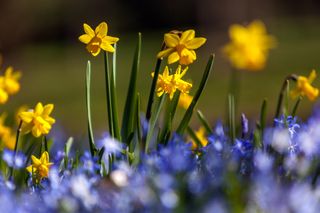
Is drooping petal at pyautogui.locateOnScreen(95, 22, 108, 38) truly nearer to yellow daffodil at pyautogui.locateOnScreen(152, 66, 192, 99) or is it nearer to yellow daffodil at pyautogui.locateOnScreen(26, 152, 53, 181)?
yellow daffodil at pyautogui.locateOnScreen(152, 66, 192, 99)

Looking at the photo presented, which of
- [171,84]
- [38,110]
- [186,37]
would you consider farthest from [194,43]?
[38,110]

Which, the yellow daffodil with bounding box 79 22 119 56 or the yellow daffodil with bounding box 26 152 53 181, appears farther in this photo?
the yellow daffodil with bounding box 79 22 119 56

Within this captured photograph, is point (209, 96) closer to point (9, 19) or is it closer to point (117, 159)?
point (9, 19)

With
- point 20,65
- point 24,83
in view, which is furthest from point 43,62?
point 24,83

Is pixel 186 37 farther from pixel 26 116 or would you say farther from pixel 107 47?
pixel 26 116

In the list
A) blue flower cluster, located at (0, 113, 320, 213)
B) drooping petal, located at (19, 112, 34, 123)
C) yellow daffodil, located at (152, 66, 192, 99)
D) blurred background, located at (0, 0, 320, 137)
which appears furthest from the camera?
blurred background, located at (0, 0, 320, 137)

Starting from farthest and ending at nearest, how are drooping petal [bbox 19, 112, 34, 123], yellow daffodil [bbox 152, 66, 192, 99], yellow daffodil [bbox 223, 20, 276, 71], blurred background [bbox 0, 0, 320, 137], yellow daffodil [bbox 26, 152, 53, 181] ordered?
blurred background [bbox 0, 0, 320, 137] → yellow daffodil [bbox 223, 20, 276, 71] → drooping petal [bbox 19, 112, 34, 123] → yellow daffodil [bbox 152, 66, 192, 99] → yellow daffodil [bbox 26, 152, 53, 181]

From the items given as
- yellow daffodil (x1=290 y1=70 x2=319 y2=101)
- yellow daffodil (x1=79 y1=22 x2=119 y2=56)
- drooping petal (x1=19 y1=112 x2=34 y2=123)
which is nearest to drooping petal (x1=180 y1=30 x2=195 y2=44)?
yellow daffodil (x1=79 y1=22 x2=119 y2=56)
